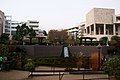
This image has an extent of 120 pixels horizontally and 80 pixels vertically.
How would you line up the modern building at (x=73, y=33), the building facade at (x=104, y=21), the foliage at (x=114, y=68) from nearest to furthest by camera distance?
the foliage at (x=114, y=68) < the building facade at (x=104, y=21) < the modern building at (x=73, y=33)

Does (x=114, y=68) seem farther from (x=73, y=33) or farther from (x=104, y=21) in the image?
(x=73, y=33)

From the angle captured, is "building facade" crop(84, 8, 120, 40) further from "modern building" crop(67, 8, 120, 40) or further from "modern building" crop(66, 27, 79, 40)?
"modern building" crop(66, 27, 79, 40)

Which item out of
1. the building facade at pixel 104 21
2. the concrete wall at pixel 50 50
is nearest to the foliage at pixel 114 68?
the concrete wall at pixel 50 50

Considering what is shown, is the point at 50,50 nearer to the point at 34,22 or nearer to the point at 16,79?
the point at 16,79

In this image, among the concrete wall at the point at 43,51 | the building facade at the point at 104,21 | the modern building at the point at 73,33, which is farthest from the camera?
the modern building at the point at 73,33

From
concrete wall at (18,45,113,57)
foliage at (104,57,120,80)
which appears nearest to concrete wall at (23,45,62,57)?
concrete wall at (18,45,113,57)

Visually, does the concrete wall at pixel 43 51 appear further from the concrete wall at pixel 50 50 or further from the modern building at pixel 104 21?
the modern building at pixel 104 21

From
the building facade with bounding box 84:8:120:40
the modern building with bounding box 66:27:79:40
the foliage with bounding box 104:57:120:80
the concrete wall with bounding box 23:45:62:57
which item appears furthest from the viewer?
the modern building with bounding box 66:27:79:40

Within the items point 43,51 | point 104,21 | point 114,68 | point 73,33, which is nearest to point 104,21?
point 104,21

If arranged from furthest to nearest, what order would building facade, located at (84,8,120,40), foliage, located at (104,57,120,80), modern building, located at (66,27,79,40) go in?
modern building, located at (66,27,79,40), building facade, located at (84,8,120,40), foliage, located at (104,57,120,80)

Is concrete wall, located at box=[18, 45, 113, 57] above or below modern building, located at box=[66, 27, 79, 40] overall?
below

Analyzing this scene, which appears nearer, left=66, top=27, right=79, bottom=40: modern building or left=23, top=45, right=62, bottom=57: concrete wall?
left=23, top=45, right=62, bottom=57: concrete wall

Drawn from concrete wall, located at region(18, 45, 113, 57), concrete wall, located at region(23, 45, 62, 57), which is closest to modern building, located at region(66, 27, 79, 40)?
concrete wall, located at region(18, 45, 113, 57)

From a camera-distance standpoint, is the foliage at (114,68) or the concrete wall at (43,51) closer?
the foliage at (114,68)
